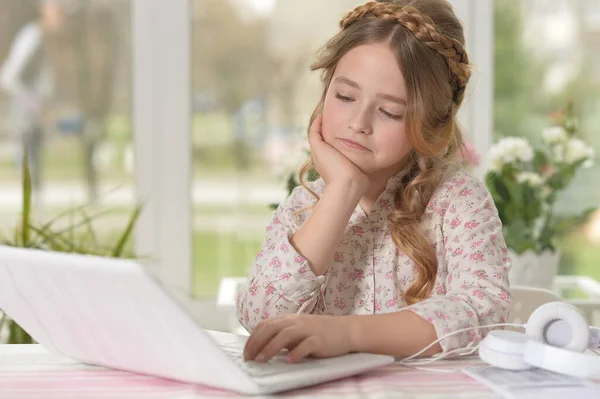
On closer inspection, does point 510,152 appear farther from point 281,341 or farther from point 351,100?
point 281,341

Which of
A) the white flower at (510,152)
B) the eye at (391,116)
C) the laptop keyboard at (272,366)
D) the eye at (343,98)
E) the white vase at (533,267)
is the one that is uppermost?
the eye at (343,98)

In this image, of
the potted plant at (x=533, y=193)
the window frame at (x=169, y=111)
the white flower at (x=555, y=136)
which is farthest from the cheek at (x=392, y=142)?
the window frame at (x=169, y=111)

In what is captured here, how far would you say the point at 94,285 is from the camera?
952 millimetres

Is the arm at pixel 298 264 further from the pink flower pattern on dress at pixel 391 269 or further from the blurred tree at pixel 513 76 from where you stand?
the blurred tree at pixel 513 76

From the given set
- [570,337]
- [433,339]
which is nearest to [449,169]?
[433,339]

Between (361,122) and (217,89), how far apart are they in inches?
69.1

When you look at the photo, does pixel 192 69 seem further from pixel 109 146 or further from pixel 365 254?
pixel 365 254

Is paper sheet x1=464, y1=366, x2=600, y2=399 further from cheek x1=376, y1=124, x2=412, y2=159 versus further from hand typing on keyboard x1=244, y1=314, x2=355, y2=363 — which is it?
cheek x1=376, y1=124, x2=412, y2=159

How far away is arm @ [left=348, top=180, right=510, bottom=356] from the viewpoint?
1263mm

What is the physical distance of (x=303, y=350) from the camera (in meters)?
1.13

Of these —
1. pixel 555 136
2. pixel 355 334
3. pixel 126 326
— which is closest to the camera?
pixel 126 326

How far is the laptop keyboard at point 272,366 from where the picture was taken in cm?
107

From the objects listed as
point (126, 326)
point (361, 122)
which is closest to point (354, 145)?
point (361, 122)

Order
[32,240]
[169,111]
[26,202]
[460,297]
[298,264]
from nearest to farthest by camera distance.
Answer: [460,297] < [298,264] < [26,202] < [32,240] < [169,111]
